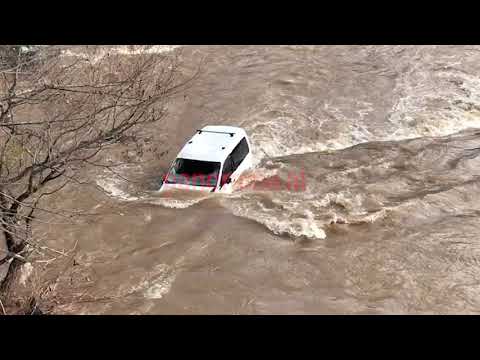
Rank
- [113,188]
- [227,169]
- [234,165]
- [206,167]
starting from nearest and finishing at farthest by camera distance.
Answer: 1. [206,167]
2. [227,169]
3. [234,165]
4. [113,188]

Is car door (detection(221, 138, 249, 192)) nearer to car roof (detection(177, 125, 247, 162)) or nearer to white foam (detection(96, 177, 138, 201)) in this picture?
car roof (detection(177, 125, 247, 162))

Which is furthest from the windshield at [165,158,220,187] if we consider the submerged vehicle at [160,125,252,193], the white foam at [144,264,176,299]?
the white foam at [144,264,176,299]

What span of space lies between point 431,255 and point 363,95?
9.01 m

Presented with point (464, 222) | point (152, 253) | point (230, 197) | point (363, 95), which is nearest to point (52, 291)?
point (152, 253)

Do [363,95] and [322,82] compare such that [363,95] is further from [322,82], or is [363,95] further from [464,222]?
[464,222]

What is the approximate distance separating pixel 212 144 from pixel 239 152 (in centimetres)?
65

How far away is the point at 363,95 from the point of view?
57.3 feet

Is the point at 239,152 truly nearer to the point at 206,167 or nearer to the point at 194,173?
the point at 206,167

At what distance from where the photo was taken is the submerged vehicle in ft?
35.6

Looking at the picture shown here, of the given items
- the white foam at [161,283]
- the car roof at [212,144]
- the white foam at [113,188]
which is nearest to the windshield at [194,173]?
the car roof at [212,144]

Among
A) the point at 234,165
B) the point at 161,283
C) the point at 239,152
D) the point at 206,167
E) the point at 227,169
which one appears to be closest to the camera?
the point at 161,283

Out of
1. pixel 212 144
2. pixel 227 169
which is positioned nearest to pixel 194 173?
pixel 227 169

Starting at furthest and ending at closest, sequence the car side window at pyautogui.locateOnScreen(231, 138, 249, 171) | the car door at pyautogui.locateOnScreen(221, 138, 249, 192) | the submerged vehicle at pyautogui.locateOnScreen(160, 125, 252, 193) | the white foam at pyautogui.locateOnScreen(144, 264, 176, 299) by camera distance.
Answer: the car side window at pyautogui.locateOnScreen(231, 138, 249, 171), the car door at pyautogui.locateOnScreen(221, 138, 249, 192), the submerged vehicle at pyautogui.locateOnScreen(160, 125, 252, 193), the white foam at pyautogui.locateOnScreen(144, 264, 176, 299)

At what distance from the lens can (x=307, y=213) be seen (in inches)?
424
